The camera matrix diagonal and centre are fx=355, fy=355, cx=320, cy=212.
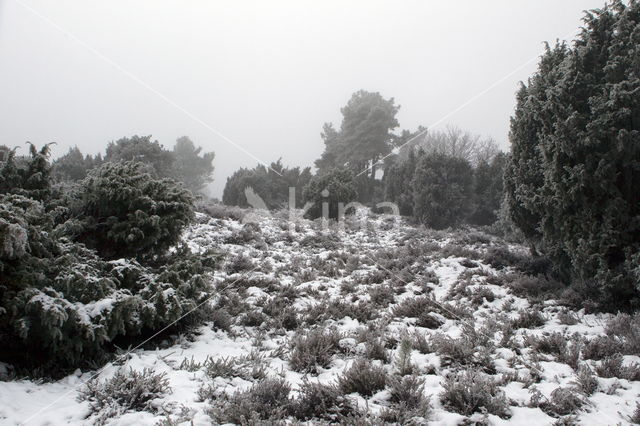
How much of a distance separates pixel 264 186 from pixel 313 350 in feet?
66.5

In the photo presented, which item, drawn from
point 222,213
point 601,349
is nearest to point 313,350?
point 601,349

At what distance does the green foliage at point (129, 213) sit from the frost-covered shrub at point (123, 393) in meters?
2.10

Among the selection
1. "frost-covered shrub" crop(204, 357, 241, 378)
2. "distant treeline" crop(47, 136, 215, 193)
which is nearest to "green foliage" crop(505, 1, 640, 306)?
"frost-covered shrub" crop(204, 357, 241, 378)

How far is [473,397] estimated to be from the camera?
11.6 ft

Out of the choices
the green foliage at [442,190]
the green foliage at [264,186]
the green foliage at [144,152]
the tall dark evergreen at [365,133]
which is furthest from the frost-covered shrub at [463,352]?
the tall dark evergreen at [365,133]

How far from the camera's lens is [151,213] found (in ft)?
18.1

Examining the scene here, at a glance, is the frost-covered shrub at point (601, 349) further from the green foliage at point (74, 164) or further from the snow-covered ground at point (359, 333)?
the green foliage at point (74, 164)

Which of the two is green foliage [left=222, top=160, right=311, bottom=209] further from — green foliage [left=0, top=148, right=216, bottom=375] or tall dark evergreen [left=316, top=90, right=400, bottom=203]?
green foliage [left=0, top=148, right=216, bottom=375]

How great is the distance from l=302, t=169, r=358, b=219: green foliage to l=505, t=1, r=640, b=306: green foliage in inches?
386

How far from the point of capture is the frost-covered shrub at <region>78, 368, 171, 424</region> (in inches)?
130

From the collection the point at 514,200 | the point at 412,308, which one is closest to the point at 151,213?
the point at 412,308

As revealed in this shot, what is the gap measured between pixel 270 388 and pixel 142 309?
6.21 ft

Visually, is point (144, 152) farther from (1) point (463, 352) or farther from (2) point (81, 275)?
(1) point (463, 352)

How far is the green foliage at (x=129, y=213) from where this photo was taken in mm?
5273
